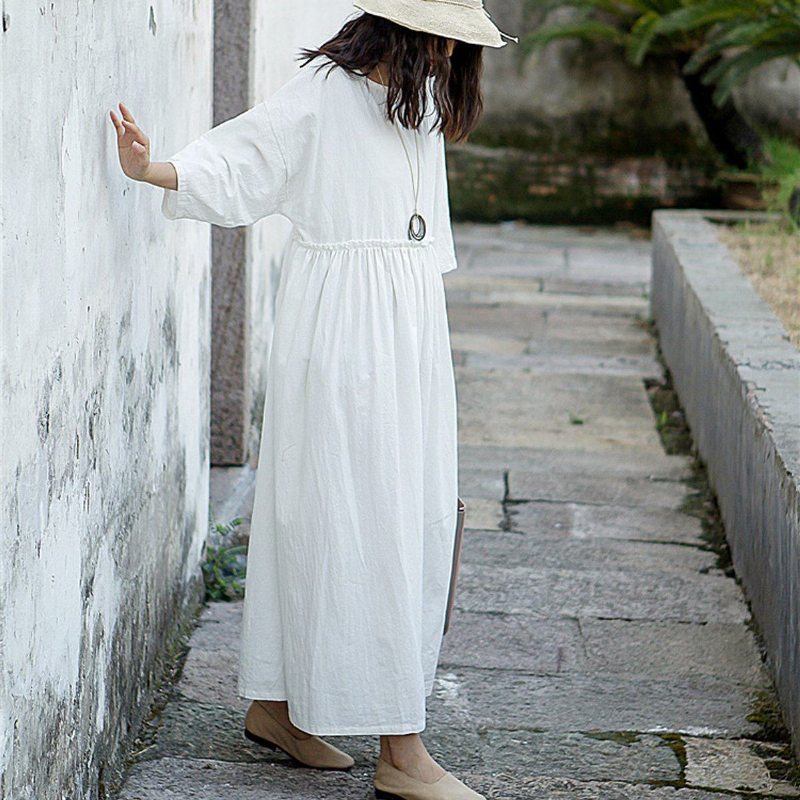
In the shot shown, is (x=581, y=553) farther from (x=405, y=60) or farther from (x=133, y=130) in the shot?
Result: (x=133, y=130)

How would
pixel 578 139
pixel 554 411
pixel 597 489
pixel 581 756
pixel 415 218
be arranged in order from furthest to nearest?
1. pixel 578 139
2. pixel 554 411
3. pixel 597 489
4. pixel 581 756
5. pixel 415 218

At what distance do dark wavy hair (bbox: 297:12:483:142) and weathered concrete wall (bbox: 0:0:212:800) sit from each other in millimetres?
394

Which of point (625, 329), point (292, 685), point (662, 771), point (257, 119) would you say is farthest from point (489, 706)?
point (625, 329)

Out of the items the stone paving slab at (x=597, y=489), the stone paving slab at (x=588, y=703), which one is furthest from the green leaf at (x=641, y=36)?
the stone paving slab at (x=588, y=703)

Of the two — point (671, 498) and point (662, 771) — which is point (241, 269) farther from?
point (662, 771)

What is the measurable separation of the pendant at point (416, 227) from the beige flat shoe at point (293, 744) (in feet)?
3.17

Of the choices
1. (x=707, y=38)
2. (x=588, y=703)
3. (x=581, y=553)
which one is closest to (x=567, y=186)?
(x=707, y=38)

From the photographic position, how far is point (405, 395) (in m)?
2.55

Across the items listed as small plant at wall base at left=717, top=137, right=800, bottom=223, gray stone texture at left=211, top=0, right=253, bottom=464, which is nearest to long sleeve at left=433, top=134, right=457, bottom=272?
gray stone texture at left=211, top=0, right=253, bottom=464

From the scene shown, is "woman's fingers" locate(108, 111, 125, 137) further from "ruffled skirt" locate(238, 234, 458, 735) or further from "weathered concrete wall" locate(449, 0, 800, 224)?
"weathered concrete wall" locate(449, 0, 800, 224)

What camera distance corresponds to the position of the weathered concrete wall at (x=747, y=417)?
3125 millimetres

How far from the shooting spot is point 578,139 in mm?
11086

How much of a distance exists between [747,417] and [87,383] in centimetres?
214

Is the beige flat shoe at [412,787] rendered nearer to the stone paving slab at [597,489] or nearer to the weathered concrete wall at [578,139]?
the stone paving slab at [597,489]
